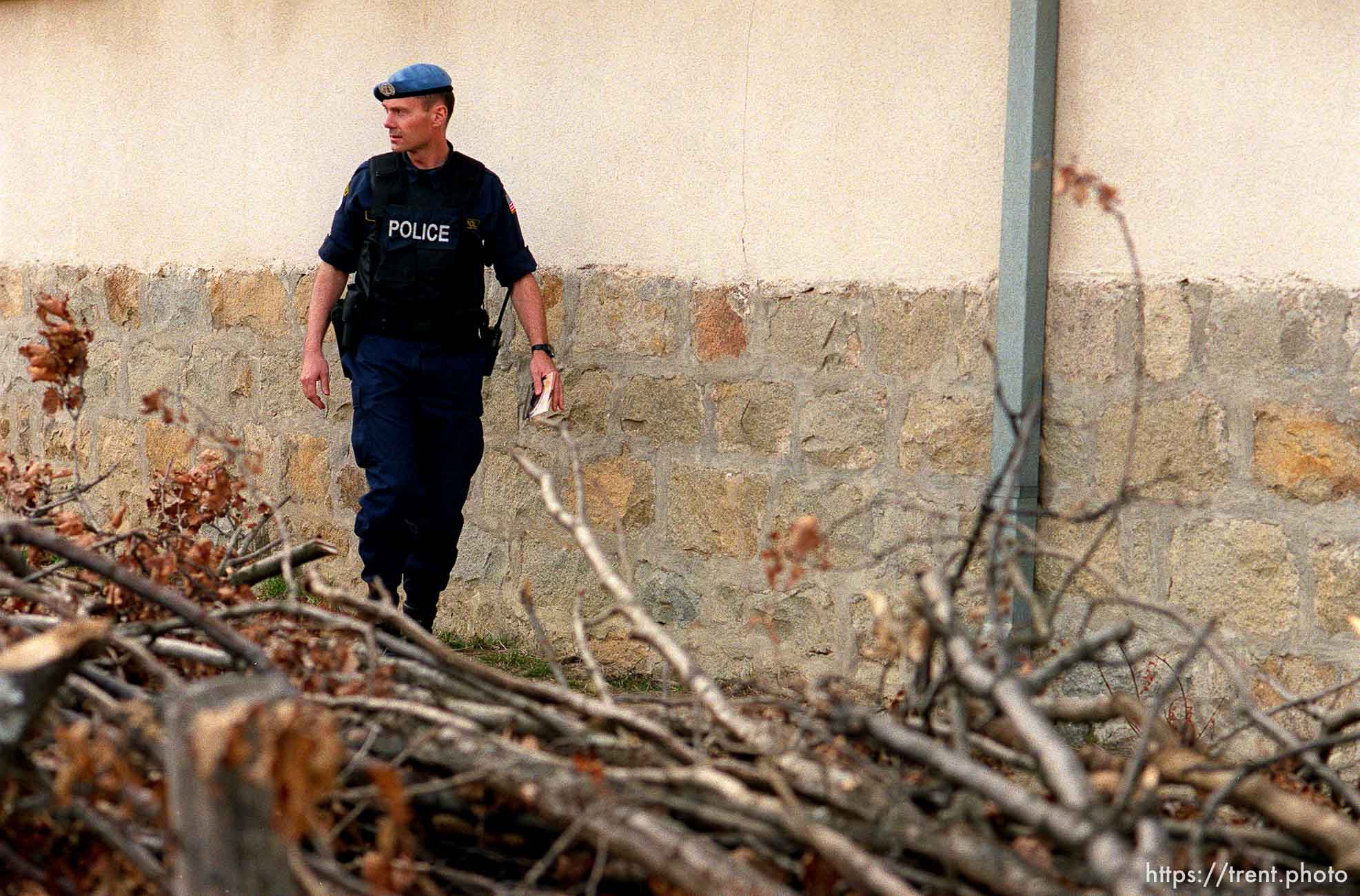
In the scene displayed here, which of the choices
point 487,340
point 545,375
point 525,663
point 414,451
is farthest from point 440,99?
point 525,663

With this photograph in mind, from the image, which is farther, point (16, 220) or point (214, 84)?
point (16, 220)

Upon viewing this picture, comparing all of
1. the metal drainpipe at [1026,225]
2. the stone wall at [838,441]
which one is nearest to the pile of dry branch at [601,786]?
the stone wall at [838,441]

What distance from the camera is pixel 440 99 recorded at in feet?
16.0

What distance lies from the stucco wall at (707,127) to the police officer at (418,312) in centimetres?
33

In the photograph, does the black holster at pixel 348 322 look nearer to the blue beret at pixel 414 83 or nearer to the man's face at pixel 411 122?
the man's face at pixel 411 122

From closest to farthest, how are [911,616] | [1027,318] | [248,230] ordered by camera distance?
1. [911,616]
2. [1027,318]
3. [248,230]

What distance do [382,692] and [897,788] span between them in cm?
74

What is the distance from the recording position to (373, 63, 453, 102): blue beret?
191 inches

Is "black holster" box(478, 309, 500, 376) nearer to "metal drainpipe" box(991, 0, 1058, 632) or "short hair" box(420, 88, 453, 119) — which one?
"short hair" box(420, 88, 453, 119)

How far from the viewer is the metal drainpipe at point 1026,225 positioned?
3916 millimetres

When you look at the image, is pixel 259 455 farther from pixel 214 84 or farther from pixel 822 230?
pixel 822 230

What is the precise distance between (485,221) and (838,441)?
1377mm

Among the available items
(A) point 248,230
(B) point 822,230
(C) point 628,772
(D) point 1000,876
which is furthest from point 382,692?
(A) point 248,230

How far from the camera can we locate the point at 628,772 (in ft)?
5.86
